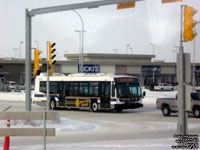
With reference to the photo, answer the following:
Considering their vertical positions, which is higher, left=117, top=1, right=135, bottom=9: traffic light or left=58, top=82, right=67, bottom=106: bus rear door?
left=117, top=1, right=135, bottom=9: traffic light

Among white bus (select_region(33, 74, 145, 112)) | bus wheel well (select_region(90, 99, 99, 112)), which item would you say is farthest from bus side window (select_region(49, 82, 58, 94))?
bus wheel well (select_region(90, 99, 99, 112))

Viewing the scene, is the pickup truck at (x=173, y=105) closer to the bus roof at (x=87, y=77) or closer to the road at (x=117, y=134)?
the road at (x=117, y=134)

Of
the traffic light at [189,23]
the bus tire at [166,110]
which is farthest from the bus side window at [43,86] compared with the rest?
the traffic light at [189,23]

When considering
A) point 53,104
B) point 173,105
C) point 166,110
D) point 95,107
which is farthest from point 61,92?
point 173,105

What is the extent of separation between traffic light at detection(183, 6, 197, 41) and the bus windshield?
70.0 ft

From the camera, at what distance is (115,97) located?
3328 centimetres

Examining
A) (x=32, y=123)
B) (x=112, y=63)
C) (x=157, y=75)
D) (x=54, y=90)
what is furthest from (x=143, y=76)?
(x=32, y=123)

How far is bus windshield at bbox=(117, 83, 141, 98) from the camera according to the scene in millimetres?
33500

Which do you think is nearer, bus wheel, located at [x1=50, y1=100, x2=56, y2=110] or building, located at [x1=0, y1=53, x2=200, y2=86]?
bus wheel, located at [x1=50, y1=100, x2=56, y2=110]

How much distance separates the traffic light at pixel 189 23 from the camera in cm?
1191

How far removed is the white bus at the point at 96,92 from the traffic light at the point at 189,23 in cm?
2122

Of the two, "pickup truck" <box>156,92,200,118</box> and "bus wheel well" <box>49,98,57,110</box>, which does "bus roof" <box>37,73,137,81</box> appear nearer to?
"bus wheel well" <box>49,98,57,110</box>

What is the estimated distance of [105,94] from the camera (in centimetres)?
3397

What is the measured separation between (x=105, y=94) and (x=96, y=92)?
2.79ft
